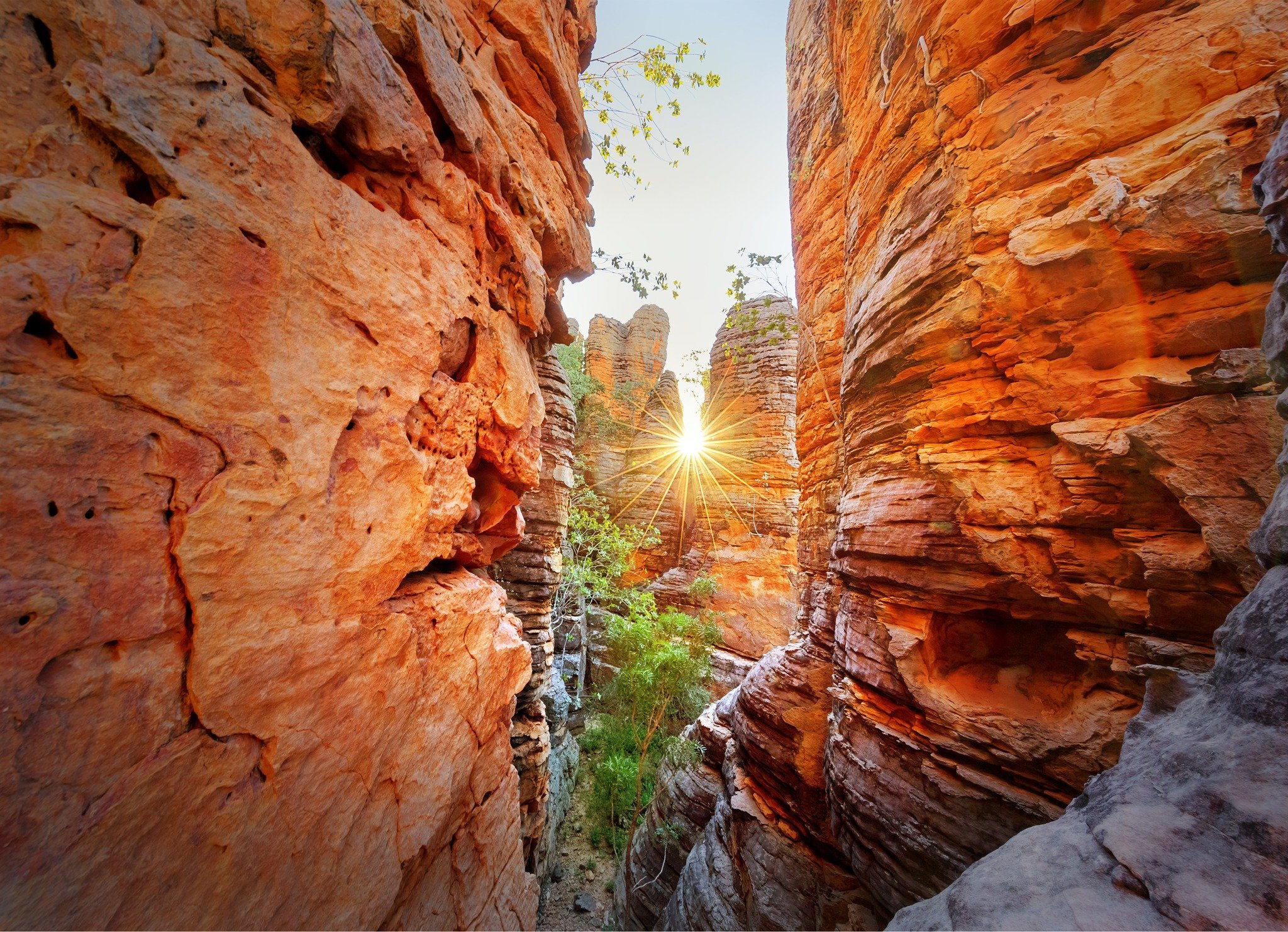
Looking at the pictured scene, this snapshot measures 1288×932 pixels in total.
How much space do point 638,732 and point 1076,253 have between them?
9.46 meters

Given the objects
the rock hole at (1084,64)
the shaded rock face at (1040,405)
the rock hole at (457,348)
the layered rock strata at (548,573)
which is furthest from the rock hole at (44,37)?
the rock hole at (1084,64)

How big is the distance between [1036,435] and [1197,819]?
2666 millimetres

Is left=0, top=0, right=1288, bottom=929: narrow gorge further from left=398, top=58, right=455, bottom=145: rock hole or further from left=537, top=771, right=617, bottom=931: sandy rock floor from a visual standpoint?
left=537, top=771, right=617, bottom=931: sandy rock floor

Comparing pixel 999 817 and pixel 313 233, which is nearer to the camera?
pixel 313 233

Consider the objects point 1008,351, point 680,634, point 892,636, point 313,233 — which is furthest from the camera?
point 680,634

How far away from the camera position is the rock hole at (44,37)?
4.96ft

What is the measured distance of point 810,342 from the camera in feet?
25.4

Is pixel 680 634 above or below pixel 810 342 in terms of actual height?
below

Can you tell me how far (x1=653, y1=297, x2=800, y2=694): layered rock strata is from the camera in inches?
568

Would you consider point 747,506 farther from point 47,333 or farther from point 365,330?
point 47,333

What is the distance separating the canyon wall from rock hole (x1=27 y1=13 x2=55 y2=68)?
4.99m

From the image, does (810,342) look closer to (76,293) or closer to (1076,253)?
(1076,253)

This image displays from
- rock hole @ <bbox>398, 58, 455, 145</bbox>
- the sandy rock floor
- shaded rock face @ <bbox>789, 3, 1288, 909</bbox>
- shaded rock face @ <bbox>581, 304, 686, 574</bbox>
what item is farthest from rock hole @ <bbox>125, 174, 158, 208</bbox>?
shaded rock face @ <bbox>581, 304, 686, 574</bbox>

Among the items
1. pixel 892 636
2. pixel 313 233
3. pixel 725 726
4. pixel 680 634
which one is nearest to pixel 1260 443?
pixel 892 636
